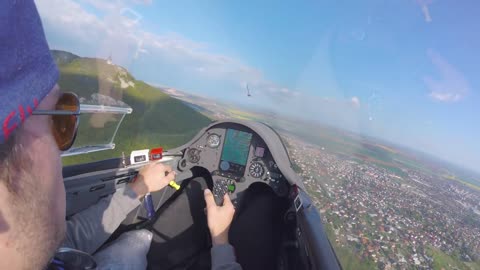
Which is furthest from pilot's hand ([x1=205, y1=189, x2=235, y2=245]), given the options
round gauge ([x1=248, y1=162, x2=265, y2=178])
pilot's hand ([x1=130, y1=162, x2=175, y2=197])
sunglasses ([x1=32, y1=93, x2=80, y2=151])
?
round gauge ([x1=248, y1=162, x2=265, y2=178])

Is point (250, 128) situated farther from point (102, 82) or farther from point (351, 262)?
point (351, 262)

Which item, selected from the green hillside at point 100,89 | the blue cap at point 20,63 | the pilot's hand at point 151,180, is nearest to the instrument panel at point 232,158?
the green hillside at point 100,89

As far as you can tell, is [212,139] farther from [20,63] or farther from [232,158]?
[20,63]

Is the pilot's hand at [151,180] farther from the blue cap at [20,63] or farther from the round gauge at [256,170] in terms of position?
the blue cap at [20,63]

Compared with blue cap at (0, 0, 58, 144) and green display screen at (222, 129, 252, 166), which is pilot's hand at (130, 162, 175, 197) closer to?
green display screen at (222, 129, 252, 166)

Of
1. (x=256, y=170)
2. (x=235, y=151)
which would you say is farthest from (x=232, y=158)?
(x=256, y=170)

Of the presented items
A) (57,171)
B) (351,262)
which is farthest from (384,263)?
(57,171)
